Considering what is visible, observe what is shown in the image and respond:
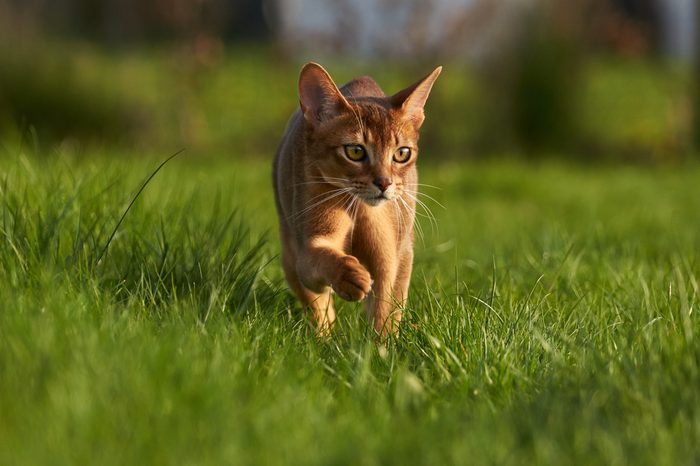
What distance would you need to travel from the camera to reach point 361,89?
3520 mm

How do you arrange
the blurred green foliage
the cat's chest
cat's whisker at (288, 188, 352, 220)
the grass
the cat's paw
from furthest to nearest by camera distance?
the blurred green foliage
the cat's chest
cat's whisker at (288, 188, 352, 220)
the cat's paw
the grass

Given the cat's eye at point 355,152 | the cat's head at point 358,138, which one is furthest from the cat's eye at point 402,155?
the cat's eye at point 355,152

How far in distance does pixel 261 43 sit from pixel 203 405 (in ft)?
63.5

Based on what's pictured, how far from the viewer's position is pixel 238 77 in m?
15.9

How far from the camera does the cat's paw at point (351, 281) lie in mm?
2703

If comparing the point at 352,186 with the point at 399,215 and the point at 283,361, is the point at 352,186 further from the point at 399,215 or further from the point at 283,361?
the point at 283,361

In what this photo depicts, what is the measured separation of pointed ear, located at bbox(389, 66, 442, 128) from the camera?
3.14 meters

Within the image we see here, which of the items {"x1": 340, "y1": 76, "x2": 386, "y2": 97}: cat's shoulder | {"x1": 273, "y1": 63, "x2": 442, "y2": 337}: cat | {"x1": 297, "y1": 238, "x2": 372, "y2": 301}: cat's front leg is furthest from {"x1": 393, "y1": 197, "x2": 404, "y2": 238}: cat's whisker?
{"x1": 340, "y1": 76, "x2": 386, "y2": 97}: cat's shoulder

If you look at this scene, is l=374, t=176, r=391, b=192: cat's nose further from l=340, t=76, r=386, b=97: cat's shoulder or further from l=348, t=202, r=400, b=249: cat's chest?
l=340, t=76, r=386, b=97: cat's shoulder

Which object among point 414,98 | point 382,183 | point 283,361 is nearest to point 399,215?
point 382,183

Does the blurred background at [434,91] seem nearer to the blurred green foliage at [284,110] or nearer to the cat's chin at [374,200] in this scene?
the blurred green foliage at [284,110]

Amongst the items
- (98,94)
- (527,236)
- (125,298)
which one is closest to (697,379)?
(125,298)

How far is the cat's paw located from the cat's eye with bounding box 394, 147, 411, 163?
1.72 feet

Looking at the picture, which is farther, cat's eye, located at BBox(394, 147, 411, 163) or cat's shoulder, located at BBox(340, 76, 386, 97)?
cat's shoulder, located at BBox(340, 76, 386, 97)
